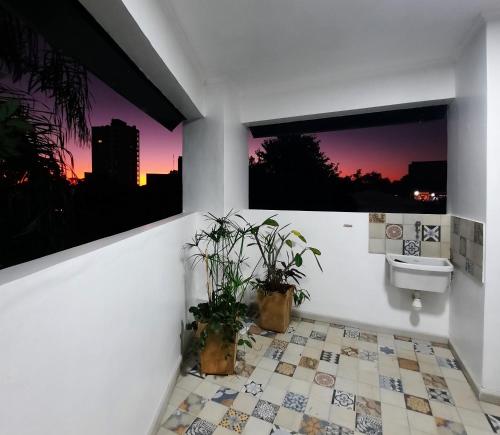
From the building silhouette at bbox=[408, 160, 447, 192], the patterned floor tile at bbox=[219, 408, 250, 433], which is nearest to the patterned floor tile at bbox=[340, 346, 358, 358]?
the patterned floor tile at bbox=[219, 408, 250, 433]

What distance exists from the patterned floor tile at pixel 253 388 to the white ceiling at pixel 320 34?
97.9 inches

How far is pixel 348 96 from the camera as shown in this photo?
244 cm

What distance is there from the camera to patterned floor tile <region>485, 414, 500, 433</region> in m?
1.49

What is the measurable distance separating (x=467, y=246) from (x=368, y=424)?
144 cm

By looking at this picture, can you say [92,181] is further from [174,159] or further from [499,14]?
[499,14]

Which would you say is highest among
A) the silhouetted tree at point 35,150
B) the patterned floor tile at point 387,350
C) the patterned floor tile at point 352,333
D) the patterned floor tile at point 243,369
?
the silhouetted tree at point 35,150

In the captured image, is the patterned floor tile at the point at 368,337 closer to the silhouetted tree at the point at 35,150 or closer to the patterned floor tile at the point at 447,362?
the patterned floor tile at the point at 447,362

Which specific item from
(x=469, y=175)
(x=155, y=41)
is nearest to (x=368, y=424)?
(x=469, y=175)

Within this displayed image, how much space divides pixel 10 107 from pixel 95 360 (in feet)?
2.87

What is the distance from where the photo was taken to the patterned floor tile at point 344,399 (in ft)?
5.38

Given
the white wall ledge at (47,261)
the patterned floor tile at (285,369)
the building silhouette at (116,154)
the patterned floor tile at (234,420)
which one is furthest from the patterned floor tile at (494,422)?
the building silhouette at (116,154)

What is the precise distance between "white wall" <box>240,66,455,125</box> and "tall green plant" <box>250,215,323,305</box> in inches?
44.8

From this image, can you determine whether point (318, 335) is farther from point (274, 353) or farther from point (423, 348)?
point (423, 348)

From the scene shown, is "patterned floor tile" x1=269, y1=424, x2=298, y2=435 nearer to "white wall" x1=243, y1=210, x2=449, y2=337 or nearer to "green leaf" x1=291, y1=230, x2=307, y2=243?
"white wall" x1=243, y1=210, x2=449, y2=337
